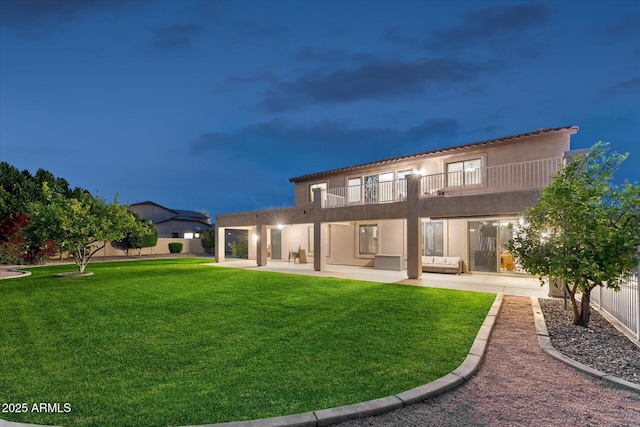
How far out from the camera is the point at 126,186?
6506 inches

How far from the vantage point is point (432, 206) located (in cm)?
1280

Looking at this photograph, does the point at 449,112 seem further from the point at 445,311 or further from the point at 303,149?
the point at 445,311

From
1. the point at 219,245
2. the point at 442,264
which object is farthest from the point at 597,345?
the point at 219,245

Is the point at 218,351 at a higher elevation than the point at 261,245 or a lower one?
lower

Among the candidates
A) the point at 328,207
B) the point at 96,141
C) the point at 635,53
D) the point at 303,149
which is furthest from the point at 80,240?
the point at 96,141

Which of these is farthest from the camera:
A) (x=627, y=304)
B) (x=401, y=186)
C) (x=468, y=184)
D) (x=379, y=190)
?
(x=379, y=190)

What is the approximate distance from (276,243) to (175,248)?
14.6 metres

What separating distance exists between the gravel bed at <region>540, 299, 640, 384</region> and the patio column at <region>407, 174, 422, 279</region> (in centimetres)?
585

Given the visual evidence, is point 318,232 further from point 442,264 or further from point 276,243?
point 276,243

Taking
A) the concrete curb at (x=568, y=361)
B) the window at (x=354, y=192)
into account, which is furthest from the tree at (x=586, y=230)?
the window at (x=354, y=192)

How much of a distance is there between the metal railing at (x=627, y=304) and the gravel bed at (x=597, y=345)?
0.75ft

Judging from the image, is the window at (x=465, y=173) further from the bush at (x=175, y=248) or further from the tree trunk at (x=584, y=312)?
the bush at (x=175, y=248)

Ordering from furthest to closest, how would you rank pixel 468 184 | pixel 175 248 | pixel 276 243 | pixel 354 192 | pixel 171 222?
pixel 171 222, pixel 175 248, pixel 276 243, pixel 354 192, pixel 468 184

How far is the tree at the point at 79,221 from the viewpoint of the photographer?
46.3ft
